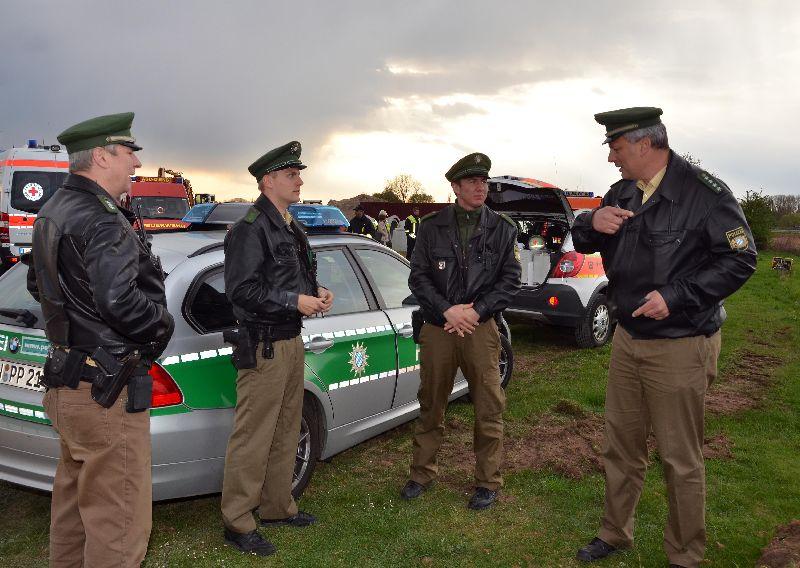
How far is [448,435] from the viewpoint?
5102 millimetres

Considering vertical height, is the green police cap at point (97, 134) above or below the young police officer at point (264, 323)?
above

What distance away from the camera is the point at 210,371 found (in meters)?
3.30

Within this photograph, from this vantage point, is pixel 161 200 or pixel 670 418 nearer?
pixel 670 418

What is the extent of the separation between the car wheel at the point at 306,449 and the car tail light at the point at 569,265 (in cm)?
463

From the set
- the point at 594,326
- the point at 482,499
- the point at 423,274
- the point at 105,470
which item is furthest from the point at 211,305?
the point at 594,326

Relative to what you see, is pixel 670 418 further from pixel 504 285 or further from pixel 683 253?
pixel 504 285

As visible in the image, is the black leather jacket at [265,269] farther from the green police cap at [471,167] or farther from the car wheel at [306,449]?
the green police cap at [471,167]

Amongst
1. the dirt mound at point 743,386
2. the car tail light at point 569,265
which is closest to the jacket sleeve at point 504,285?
the dirt mound at point 743,386

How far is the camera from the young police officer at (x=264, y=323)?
3.20m

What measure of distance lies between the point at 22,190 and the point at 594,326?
1135cm

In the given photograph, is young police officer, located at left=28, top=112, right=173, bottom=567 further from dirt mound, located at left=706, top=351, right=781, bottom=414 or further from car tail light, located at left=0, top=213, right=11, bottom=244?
car tail light, located at left=0, top=213, right=11, bottom=244

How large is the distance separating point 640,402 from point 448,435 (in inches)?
85.8

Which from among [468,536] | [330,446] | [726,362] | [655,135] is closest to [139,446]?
[330,446]

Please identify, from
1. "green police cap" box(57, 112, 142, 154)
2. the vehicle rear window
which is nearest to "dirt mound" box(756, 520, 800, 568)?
"green police cap" box(57, 112, 142, 154)
